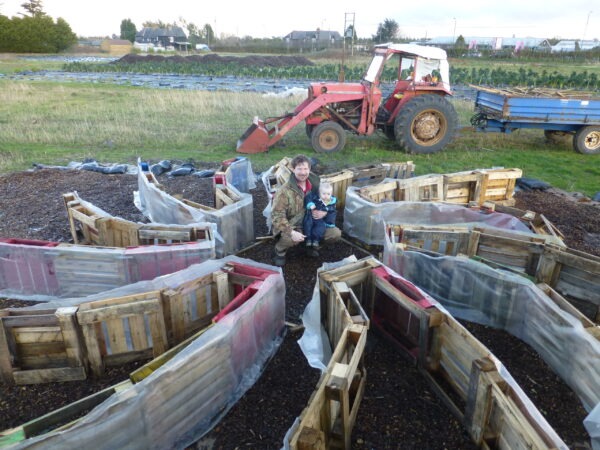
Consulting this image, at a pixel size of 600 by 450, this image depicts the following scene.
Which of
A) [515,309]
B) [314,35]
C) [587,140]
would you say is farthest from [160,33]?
[515,309]

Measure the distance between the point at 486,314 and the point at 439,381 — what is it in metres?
0.98

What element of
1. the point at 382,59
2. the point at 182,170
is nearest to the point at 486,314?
the point at 182,170

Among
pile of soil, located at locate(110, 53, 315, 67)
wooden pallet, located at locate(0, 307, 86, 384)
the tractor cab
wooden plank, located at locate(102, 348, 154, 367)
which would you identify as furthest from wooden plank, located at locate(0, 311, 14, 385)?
pile of soil, located at locate(110, 53, 315, 67)

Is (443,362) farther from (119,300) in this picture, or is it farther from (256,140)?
(256,140)

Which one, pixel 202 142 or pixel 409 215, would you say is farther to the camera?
pixel 202 142

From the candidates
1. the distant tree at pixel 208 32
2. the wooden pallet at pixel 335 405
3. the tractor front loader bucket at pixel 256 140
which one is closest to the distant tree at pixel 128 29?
the distant tree at pixel 208 32

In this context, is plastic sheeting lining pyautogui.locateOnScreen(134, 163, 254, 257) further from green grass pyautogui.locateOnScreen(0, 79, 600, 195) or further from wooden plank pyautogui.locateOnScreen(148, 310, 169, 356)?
green grass pyautogui.locateOnScreen(0, 79, 600, 195)

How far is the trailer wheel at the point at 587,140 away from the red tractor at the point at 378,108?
3242 millimetres

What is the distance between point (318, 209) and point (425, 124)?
5.77 meters

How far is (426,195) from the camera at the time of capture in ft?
20.1

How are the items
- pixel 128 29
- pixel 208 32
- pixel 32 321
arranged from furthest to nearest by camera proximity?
pixel 128 29 → pixel 208 32 → pixel 32 321

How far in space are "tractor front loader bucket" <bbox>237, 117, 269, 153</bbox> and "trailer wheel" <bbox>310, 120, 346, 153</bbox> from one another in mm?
1064

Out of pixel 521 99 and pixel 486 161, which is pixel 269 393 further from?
pixel 521 99

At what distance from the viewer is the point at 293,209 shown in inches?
195
